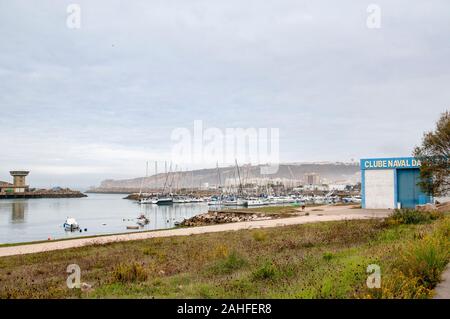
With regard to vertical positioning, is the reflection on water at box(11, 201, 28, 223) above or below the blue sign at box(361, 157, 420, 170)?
below

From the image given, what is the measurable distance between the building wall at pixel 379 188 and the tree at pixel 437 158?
272 inches

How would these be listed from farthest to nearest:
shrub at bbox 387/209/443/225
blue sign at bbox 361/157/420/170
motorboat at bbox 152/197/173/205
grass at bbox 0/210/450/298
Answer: motorboat at bbox 152/197/173/205, blue sign at bbox 361/157/420/170, shrub at bbox 387/209/443/225, grass at bbox 0/210/450/298

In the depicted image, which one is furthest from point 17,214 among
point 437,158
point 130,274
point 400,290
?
point 400,290

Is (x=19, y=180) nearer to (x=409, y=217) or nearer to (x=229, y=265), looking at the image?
(x=409, y=217)

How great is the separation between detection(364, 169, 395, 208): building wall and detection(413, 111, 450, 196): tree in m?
6.92

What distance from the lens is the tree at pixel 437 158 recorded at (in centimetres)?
3350

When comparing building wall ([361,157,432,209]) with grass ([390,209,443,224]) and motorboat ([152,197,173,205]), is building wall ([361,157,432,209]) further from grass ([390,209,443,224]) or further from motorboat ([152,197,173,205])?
motorboat ([152,197,173,205])

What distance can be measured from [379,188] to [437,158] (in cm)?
1072

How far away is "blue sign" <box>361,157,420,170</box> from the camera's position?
42219 mm

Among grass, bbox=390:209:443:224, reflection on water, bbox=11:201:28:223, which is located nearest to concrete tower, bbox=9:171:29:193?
reflection on water, bbox=11:201:28:223

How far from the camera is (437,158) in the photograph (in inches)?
1356
